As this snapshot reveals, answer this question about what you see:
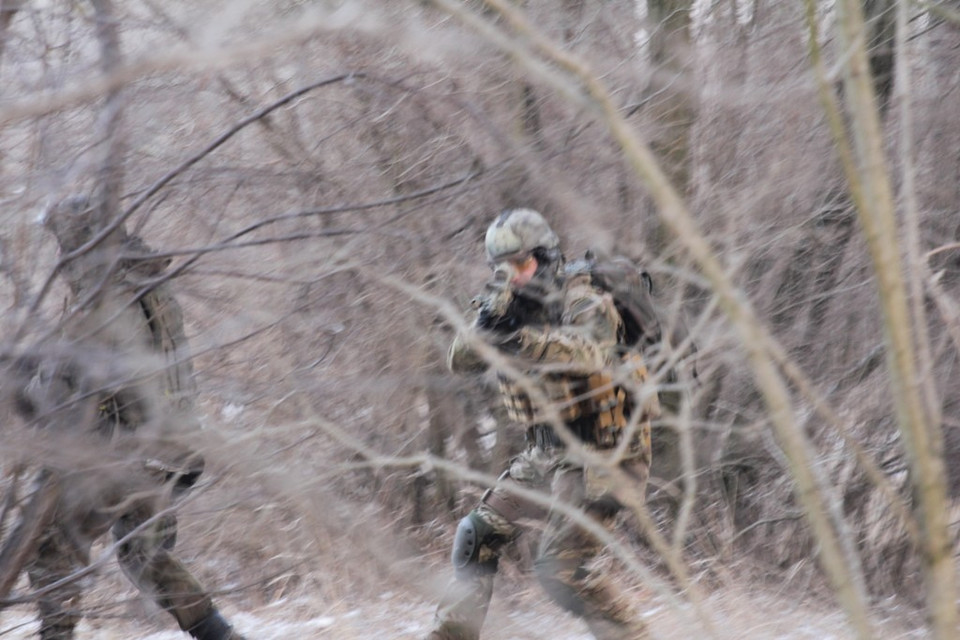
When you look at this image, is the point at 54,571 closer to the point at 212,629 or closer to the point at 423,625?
the point at 212,629

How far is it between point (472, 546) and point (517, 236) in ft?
3.91

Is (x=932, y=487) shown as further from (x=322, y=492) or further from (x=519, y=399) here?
(x=519, y=399)

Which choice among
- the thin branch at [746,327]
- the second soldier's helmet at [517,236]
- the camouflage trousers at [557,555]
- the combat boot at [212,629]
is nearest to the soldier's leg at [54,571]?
the combat boot at [212,629]

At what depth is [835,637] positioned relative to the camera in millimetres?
5348

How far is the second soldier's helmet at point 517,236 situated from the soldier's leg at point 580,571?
82 cm

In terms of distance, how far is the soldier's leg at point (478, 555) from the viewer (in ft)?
15.1

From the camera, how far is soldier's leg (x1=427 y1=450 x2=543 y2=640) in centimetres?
459

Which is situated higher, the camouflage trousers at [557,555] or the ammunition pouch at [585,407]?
the ammunition pouch at [585,407]

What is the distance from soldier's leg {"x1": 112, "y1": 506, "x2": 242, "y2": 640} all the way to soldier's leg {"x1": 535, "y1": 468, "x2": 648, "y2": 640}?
1.26m

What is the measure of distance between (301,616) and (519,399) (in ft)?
7.50

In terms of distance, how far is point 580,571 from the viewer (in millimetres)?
4363

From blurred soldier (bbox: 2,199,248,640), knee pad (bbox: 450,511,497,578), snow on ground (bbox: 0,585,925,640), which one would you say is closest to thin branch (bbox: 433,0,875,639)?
blurred soldier (bbox: 2,199,248,640)

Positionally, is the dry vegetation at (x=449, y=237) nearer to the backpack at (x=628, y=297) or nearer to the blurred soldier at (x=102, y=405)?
the blurred soldier at (x=102, y=405)

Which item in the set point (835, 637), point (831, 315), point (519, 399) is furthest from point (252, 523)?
point (831, 315)
